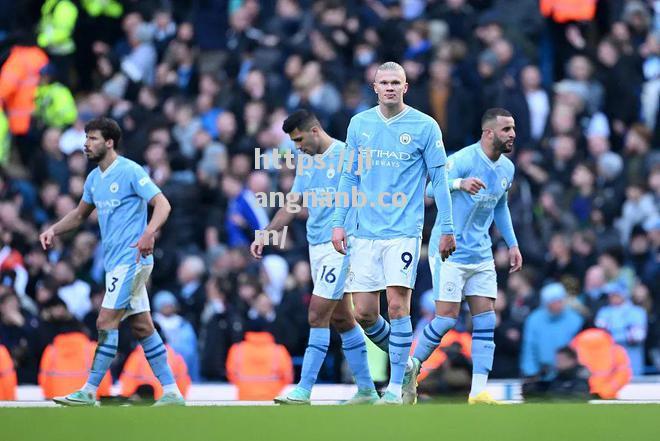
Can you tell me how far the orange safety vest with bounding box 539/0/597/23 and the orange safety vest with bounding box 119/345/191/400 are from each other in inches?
267

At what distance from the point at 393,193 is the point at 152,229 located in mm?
1822

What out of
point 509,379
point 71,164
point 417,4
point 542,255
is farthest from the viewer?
point 417,4

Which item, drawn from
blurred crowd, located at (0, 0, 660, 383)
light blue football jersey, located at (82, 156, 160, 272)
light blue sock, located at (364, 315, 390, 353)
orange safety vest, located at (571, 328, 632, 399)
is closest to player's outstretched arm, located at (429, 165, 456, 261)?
light blue sock, located at (364, 315, 390, 353)

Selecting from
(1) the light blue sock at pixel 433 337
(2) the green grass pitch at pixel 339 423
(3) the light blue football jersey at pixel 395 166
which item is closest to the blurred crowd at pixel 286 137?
(1) the light blue sock at pixel 433 337

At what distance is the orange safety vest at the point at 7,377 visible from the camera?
15.7 meters

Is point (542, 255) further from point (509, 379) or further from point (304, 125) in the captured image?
point (304, 125)

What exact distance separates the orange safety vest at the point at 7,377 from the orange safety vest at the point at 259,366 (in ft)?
6.66

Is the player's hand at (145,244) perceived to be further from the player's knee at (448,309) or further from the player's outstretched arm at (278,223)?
the player's knee at (448,309)

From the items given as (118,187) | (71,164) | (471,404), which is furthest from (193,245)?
(471,404)

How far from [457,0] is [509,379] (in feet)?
18.1

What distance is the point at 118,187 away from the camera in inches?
526

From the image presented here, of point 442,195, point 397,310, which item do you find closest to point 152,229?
point 397,310

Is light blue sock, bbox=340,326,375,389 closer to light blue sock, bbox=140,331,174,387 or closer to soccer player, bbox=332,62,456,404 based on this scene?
soccer player, bbox=332,62,456,404

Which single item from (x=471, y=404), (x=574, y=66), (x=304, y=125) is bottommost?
(x=471, y=404)
